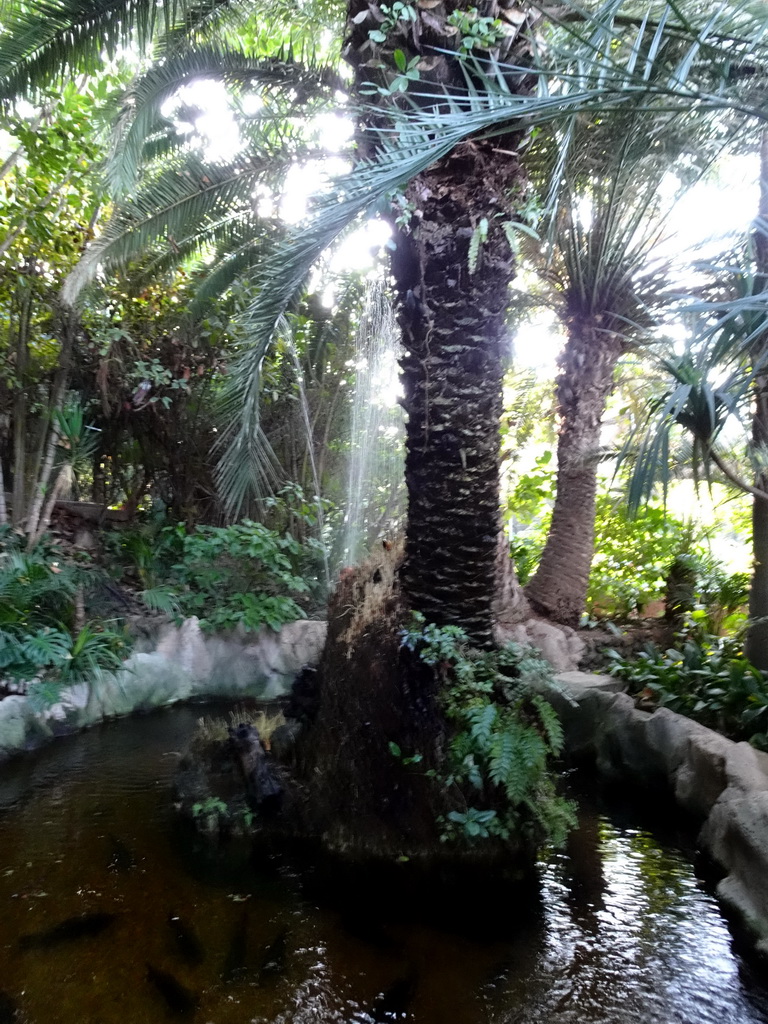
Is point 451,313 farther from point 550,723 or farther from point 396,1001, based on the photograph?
point 396,1001

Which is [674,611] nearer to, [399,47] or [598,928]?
[598,928]

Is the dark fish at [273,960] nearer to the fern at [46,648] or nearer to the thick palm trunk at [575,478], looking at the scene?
the fern at [46,648]

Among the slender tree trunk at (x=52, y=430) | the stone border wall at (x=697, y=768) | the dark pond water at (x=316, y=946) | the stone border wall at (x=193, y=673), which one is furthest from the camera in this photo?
the slender tree trunk at (x=52, y=430)

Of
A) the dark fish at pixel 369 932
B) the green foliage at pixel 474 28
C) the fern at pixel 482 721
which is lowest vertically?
the dark fish at pixel 369 932

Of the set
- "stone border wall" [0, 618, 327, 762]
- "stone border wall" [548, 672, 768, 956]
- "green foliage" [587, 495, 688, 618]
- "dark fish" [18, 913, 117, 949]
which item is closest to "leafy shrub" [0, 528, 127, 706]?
"stone border wall" [0, 618, 327, 762]

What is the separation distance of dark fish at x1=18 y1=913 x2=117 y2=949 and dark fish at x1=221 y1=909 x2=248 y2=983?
1.84ft

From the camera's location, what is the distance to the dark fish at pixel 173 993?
241 centimetres

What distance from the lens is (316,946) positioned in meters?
2.81

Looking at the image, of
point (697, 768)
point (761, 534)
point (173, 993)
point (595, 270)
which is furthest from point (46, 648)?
point (595, 270)

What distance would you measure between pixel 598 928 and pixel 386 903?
95 cm

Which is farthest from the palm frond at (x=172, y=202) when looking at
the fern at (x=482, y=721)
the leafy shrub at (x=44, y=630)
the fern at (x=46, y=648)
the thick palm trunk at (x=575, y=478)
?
the fern at (x=482, y=721)

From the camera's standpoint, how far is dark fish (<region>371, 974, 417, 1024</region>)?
2402 mm

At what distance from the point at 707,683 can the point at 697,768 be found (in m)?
0.96

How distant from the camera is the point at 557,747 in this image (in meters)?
3.52
